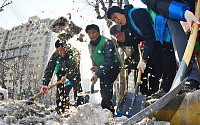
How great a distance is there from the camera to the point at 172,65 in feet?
7.82

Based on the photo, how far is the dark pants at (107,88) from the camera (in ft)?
10.8

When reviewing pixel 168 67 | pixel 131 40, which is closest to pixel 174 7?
pixel 168 67

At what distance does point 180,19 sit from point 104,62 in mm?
1852

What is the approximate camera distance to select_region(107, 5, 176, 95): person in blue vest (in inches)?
93.9

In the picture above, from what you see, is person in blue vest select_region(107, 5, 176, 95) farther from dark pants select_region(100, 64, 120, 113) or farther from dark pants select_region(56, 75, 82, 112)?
dark pants select_region(56, 75, 82, 112)

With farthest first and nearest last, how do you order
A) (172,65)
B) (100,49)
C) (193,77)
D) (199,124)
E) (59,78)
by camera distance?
(59,78)
(100,49)
(172,65)
(193,77)
(199,124)

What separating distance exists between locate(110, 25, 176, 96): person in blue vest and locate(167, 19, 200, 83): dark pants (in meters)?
0.37

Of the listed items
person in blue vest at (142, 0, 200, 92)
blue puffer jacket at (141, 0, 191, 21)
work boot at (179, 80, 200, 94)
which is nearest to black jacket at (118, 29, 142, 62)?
person in blue vest at (142, 0, 200, 92)

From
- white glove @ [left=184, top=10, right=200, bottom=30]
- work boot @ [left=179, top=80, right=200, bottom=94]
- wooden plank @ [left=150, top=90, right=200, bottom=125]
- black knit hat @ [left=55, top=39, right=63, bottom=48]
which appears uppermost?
black knit hat @ [left=55, top=39, right=63, bottom=48]

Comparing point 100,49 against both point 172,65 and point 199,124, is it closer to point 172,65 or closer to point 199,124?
point 172,65

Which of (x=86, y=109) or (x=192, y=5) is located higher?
(x=192, y=5)

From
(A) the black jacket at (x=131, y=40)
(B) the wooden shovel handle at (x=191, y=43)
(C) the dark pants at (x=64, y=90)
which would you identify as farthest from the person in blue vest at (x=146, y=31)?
(C) the dark pants at (x=64, y=90)

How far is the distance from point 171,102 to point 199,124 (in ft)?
0.85

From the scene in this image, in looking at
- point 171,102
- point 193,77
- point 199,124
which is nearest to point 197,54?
point 193,77
